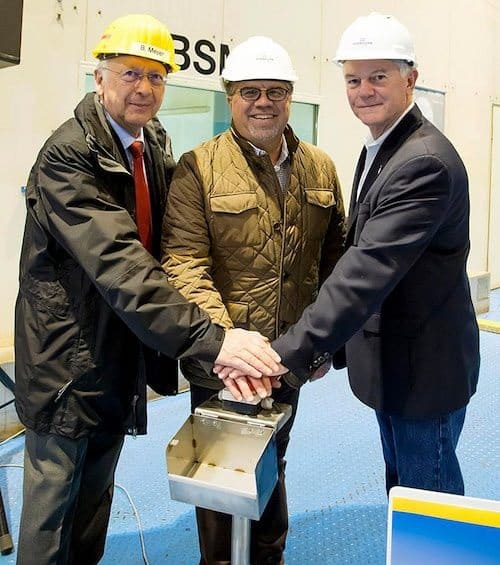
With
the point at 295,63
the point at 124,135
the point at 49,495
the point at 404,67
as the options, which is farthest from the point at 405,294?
the point at 295,63

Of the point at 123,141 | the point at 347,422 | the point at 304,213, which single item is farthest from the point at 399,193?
the point at 347,422

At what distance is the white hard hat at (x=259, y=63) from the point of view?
5.25 ft

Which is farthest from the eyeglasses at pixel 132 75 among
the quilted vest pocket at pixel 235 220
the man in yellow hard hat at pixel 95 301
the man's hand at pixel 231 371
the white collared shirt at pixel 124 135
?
the man's hand at pixel 231 371

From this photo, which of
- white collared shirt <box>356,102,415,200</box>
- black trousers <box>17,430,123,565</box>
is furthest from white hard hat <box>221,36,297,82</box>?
black trousers <box>17,430,123,565</box>

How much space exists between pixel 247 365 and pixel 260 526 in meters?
0.77

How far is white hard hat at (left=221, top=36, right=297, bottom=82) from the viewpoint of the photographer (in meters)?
1.60

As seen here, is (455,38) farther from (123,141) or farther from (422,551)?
(422,551)

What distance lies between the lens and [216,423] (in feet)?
4.09

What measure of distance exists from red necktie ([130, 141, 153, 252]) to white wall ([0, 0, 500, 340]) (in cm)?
162

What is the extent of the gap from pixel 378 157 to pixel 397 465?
888 mm

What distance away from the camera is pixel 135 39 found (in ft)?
4.98

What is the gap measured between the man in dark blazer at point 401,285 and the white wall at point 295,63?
2.01m

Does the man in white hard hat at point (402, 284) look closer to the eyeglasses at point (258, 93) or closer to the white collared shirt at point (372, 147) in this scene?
the white collared shirt at point (372, 147)

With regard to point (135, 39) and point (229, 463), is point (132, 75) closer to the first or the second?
point (135, 39)
